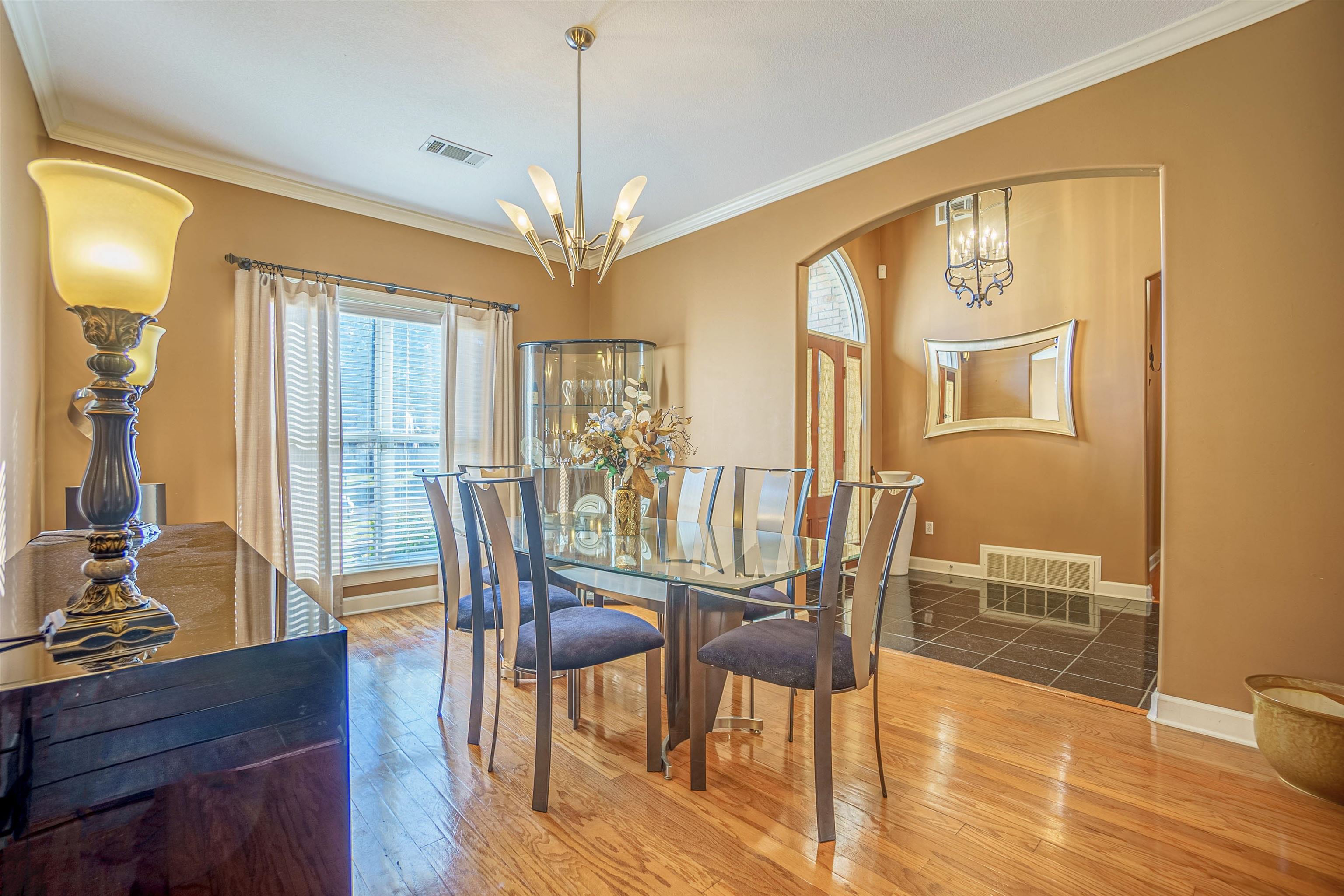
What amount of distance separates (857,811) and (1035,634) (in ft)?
7.90

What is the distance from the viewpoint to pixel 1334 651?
2170 millimetres

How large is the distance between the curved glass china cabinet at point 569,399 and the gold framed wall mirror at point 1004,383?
2.78 metres

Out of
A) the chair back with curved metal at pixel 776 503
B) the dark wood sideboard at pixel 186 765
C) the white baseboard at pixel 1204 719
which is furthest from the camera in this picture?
the chair back with curved metal at pixel 776 503

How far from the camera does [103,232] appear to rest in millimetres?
1083

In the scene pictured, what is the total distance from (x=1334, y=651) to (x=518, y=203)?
4.62 m

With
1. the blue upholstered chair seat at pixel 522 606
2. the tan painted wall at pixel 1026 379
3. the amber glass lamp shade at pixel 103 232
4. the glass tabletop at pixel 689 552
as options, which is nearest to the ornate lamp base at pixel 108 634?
the amber glass lamp shade at pixel 103 232

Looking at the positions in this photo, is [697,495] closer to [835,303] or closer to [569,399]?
[569,399]

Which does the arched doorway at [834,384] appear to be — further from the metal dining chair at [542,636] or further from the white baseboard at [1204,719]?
the metal dining chair at [542,636]

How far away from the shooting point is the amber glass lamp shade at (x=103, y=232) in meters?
1.06

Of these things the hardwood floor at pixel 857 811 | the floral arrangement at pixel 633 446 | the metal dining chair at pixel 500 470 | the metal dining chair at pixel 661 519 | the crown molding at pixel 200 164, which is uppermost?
the crown molding at pixel 200 164

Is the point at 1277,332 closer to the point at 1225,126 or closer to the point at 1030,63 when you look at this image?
the point at 1225,126

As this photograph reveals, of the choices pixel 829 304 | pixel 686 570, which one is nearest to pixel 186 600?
pixel 686 570

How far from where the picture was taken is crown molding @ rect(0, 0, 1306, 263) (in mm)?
2387

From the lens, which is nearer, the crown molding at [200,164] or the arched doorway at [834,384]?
the crown molding at [200,164]
